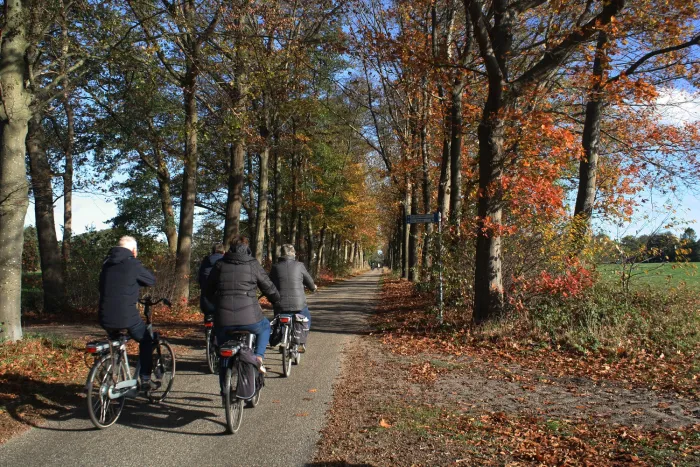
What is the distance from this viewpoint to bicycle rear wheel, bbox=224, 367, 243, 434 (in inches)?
201

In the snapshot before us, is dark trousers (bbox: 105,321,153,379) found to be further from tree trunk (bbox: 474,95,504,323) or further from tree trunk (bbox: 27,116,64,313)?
tree trunk (bbox: 27,116,64,313)

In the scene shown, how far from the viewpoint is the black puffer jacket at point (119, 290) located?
5.50 m

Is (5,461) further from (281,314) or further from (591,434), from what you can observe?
(591,434)

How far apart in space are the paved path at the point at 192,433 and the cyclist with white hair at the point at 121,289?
103cm

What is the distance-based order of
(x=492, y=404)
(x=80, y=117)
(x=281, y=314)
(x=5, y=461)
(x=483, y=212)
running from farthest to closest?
(x=80, y=117) → (x=483, y=212) → (x=281, y=314) → (x=492, y=404) → (x=5, y=461)

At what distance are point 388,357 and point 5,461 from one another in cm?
636

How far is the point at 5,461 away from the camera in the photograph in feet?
14.3

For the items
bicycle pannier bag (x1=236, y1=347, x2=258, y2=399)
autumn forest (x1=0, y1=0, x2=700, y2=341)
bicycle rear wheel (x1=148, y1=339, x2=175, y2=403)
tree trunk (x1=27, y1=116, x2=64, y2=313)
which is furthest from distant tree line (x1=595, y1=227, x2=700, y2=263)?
tree trunk (x1=27, y1=116, x2=64, y2=313)

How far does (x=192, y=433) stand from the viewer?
203 inches

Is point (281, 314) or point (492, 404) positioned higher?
point (281, 314)

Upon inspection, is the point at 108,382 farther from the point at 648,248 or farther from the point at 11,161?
the point at 648,248

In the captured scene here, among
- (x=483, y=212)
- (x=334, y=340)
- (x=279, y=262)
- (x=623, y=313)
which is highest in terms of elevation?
(x=483, y=212)

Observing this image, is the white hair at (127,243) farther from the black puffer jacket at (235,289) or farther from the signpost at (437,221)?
the signpost at (437,221)

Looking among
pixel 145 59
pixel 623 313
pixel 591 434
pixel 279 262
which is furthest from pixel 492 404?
pixel 145 59
